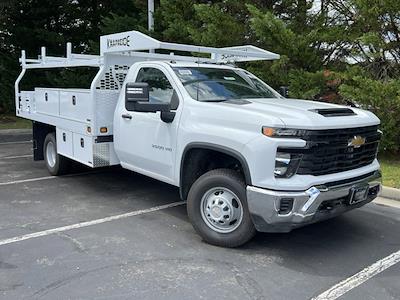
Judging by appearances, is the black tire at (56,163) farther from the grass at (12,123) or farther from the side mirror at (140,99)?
the grass at (12,123)

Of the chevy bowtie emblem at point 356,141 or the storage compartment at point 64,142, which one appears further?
the storage compartment at point 64,142

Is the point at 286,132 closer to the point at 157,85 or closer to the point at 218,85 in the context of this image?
the point at 218,85

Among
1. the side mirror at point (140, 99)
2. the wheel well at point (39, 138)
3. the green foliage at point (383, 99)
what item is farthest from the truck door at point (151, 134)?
the green foliage at point (383, 99)

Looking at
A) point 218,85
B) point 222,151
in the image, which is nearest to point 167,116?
point 218,85

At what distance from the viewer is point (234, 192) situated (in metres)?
4.93

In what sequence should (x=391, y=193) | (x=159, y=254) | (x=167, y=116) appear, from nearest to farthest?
1. (x=159, y=254)
2. (x=167, y=116)
3. (x=391, y=193)

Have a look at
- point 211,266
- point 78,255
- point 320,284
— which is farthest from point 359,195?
point 78,255

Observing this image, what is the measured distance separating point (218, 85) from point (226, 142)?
53.5 inches

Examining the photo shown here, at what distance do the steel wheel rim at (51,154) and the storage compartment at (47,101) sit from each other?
0.61 m

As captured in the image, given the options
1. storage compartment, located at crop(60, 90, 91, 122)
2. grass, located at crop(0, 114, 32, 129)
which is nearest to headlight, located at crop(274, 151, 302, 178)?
storage compartment, located at crop(60, 90, 91, 122)

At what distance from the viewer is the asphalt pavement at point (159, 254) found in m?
4.11

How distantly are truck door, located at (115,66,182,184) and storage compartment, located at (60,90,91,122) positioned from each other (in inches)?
23.2

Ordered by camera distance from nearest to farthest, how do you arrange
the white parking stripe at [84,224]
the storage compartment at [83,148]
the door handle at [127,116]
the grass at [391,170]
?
the white parking stripe at [84,224] < the door handle at [127,116] < the storage compartment at [83,148] < the grass at [391,170]

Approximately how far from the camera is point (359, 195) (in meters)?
5.02
